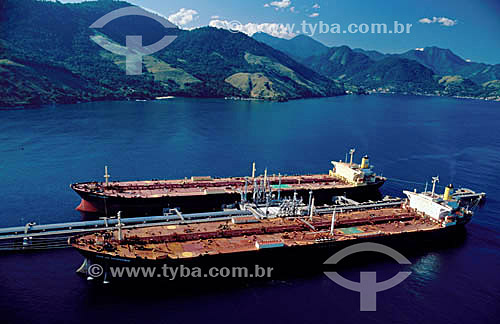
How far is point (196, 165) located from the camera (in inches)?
3807

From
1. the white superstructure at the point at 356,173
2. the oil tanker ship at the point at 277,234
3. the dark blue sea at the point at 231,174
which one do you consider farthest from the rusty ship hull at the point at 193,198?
the oil tanker ship at the point at 277,234

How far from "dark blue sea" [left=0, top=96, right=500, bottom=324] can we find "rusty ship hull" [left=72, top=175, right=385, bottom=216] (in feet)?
15.3

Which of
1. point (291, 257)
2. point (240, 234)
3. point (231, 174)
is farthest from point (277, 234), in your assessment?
point (231, 174)

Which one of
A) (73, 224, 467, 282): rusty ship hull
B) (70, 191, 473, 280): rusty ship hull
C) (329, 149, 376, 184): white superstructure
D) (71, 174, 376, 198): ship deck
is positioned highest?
(329, 149, 376, 184): white superstructure

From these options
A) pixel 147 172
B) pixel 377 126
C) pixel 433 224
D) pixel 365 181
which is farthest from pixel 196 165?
pixel 377 126

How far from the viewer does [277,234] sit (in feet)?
171

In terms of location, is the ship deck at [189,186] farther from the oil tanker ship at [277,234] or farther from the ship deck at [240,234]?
the ship deck at [240,234]

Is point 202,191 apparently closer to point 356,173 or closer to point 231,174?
point 231,174

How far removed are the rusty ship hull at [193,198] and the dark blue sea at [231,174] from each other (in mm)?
4660

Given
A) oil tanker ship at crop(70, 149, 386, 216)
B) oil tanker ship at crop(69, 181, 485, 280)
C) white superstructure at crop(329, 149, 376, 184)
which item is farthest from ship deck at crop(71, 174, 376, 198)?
oil tanker ship at crop(69, 181, 485, 280)

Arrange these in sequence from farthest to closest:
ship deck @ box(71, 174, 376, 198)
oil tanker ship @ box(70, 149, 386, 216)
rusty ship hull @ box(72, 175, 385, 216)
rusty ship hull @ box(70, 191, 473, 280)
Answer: ship deck @ box(71, 174, 376, 198) → oil tanker ship @ box(70, 149, 386, 216) → rusty ship hull @ box(72, 175, 385, 216) → rusty ship hull @ box(70, 191, 473, 280)

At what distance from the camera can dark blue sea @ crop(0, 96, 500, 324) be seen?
38500mm

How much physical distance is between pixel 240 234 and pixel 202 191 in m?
19.7

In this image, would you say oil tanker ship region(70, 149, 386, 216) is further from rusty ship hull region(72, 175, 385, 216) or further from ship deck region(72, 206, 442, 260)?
ship deck region(72, 206, 442, 260)
